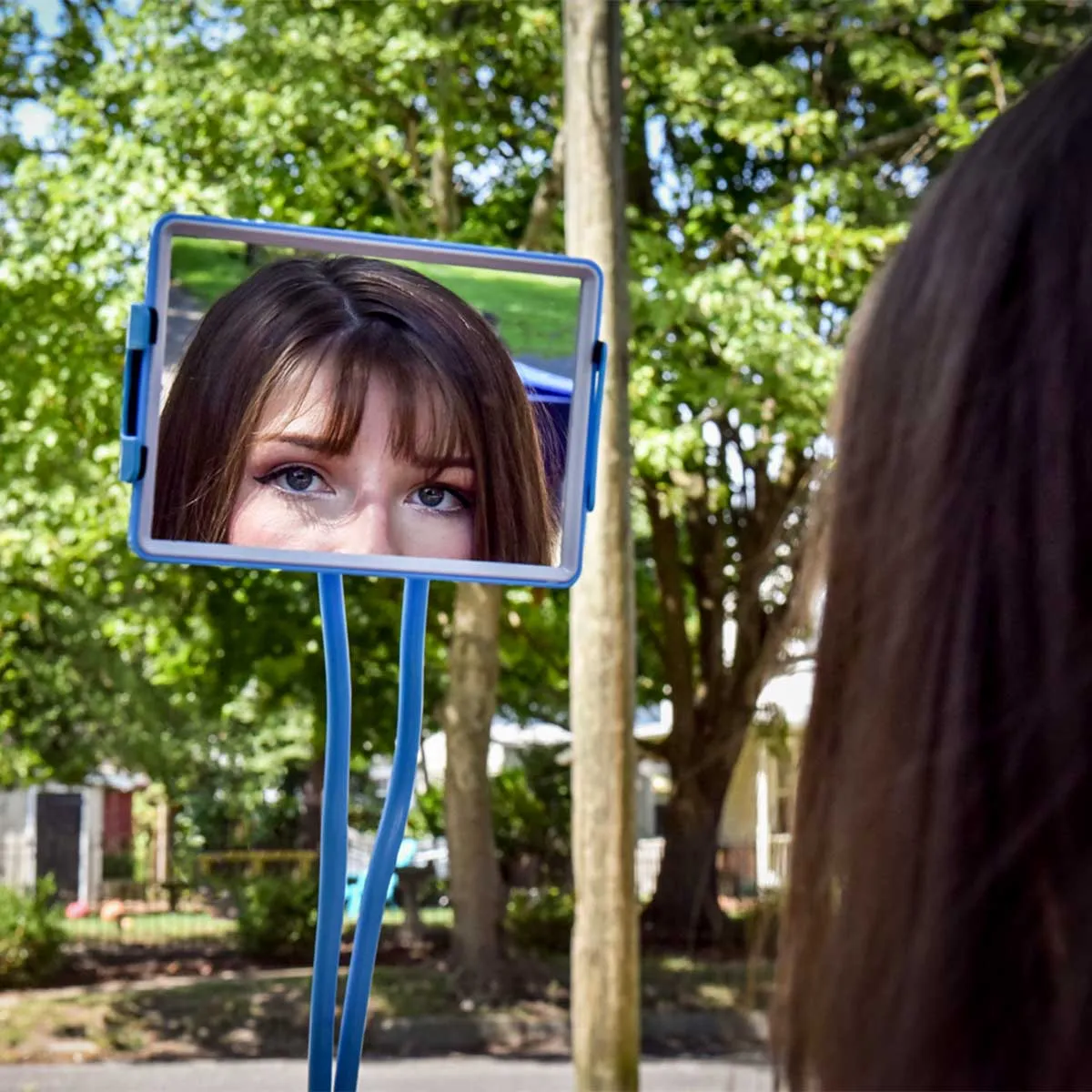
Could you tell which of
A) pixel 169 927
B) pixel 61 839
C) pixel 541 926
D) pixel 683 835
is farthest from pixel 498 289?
pixel 61 839

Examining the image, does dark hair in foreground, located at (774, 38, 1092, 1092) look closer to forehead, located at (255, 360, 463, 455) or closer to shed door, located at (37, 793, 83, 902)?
forehead, located at (255, 360, 463, 455)

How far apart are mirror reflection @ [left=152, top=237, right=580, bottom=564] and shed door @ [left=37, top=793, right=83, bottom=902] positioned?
16755mm

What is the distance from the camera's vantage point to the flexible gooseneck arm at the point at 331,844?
1.30 m

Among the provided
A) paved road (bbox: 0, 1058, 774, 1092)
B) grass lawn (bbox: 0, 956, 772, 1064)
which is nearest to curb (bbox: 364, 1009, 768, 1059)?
grass lawn (bbox: 0, 956, 772, 1064)

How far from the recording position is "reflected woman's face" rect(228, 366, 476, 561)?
1.39m

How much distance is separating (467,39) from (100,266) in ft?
8.94

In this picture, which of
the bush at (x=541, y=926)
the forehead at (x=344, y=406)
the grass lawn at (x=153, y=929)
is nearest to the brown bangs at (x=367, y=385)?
the forehead at (x=344, y=406)

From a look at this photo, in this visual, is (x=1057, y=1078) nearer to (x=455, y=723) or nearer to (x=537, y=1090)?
(x=537, y=1090)

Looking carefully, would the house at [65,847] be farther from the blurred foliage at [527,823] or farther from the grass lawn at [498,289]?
the grass lawn at [498,289]

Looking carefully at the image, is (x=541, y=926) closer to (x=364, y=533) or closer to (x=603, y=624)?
(x=603, y=624)

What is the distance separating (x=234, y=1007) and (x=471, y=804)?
7.31ft

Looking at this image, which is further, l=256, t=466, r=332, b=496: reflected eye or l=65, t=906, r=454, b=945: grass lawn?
l=65, t=906, r=454, b=945: grass lawn

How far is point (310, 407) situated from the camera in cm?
140

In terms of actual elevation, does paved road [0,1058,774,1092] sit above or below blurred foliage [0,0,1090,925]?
below
